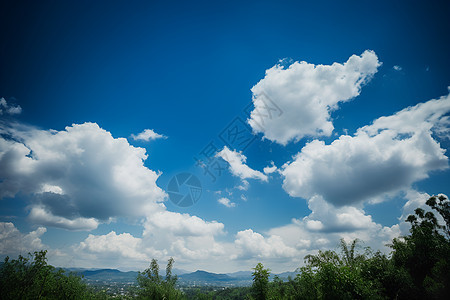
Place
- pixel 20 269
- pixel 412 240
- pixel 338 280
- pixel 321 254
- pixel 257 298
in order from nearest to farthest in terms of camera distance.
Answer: pixel 338 280, pixel 257 298, pixel 20 269, pixel 412 240, pixel 321 254

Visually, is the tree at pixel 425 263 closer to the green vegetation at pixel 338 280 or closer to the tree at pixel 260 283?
the green vegetation at pixel 338 280

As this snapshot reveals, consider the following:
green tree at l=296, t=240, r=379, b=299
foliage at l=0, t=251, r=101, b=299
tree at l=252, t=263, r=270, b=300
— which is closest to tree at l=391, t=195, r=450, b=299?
green tree at l=296, t=240, r=379, b=299

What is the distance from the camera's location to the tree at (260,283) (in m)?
17.2

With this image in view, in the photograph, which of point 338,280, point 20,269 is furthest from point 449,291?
point 20,269

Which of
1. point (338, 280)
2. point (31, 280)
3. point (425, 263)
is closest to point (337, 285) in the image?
point (338, 280)

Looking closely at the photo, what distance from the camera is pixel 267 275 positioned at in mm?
17516

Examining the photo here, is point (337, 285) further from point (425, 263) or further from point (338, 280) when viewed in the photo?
point (425, 263)

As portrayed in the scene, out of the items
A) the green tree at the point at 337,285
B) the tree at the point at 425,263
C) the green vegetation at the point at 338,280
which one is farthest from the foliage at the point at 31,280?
the tree at the point at 425,263

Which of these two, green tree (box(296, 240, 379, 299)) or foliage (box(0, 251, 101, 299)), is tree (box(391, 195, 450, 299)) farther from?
foliage (box(0, 251, 101, 299))

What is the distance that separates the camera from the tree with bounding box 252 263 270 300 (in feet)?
56.5

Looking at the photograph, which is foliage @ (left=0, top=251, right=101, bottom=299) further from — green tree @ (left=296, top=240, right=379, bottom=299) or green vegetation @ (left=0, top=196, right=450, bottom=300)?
green tree @ (left=296, top=240, right=379, bottom=299)

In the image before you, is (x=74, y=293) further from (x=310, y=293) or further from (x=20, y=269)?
(x=310, y=293)

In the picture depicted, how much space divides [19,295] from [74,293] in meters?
7.61

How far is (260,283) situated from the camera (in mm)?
17281
